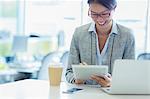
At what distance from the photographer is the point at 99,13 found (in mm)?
2141

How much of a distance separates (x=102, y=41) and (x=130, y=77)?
0.66m

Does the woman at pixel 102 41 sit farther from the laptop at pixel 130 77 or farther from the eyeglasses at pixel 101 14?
the laptop at pixel 130 77

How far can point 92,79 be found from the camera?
193 centimetres

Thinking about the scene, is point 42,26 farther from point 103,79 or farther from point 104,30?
point 103,79

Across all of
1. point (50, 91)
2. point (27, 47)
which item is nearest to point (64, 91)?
point (50, 91)

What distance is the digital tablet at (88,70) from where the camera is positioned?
1.85 metres

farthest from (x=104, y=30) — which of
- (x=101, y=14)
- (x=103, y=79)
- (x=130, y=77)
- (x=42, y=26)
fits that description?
(x=42, y=26)

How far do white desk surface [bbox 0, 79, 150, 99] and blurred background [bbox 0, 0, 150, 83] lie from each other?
8.57 feet

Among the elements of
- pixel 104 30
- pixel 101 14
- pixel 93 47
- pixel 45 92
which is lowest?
pixel 45 92

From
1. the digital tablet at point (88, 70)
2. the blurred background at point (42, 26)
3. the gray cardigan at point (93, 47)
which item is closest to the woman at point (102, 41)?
the gray cardigan at point (93, 47)

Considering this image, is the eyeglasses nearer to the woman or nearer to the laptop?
the woman

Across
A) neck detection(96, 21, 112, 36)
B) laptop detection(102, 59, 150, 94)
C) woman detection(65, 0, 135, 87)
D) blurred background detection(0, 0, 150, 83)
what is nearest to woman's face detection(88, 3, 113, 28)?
woman detection(65, 0, 135, 87)

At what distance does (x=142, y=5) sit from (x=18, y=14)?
7.84 feet

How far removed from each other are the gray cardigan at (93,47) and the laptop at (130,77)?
518mm
